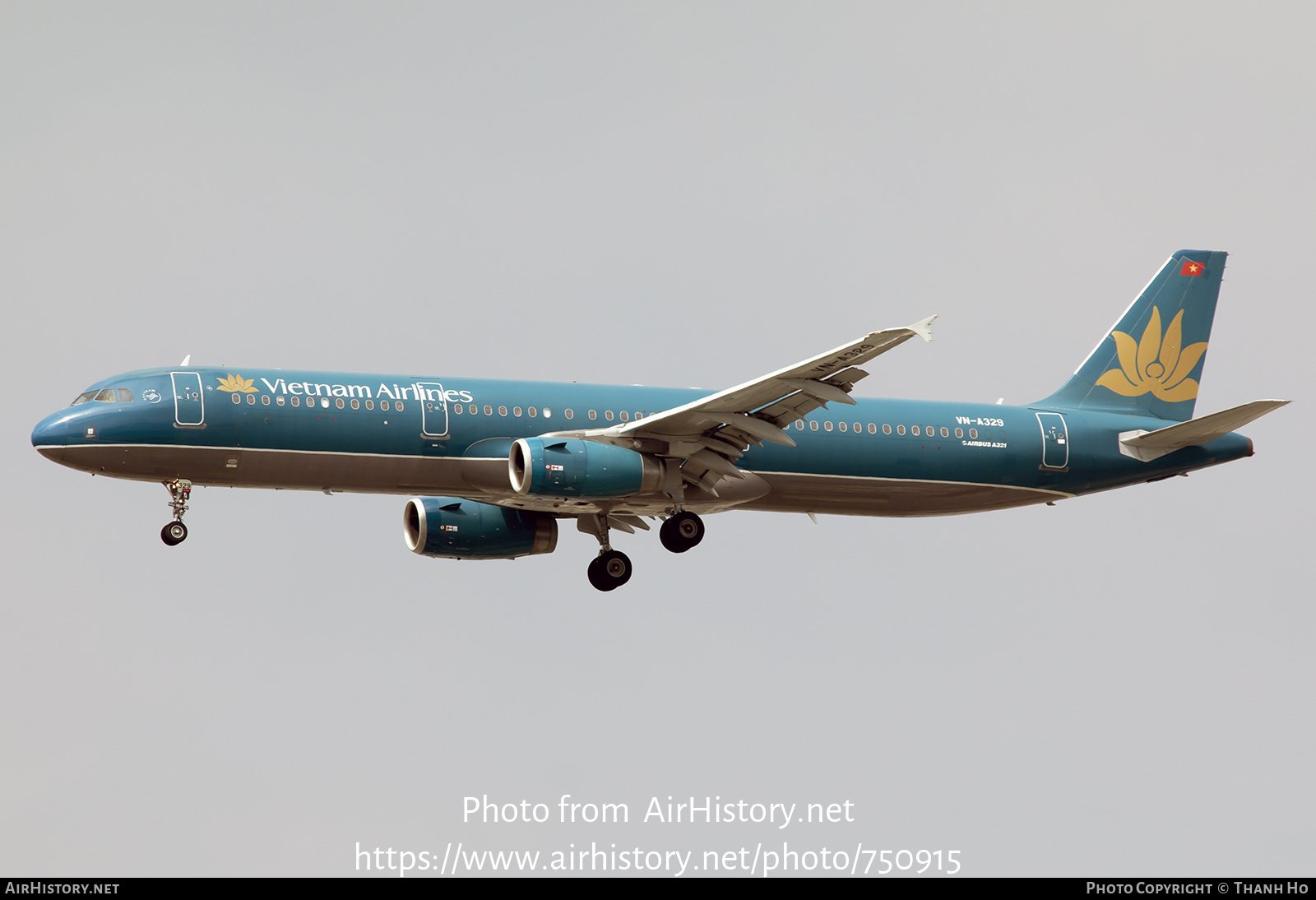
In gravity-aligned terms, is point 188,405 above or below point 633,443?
above

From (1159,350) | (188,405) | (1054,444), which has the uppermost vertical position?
(1159,350)

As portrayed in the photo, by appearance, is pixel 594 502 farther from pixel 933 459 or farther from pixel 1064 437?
pixel 1064 437

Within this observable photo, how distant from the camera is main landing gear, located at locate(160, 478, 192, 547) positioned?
38.1 meters

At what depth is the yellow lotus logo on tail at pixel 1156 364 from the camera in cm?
4678

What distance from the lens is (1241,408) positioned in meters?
40.9

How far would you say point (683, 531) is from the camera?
134 ft

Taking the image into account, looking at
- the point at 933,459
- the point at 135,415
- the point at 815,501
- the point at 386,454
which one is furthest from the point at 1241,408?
the point at 135,415

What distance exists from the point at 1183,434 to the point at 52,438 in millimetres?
28248

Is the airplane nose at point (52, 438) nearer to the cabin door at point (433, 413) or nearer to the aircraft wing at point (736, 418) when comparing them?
the cabin door at point (433, 413)

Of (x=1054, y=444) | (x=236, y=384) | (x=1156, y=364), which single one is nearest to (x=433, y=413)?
(x=236, y=384)

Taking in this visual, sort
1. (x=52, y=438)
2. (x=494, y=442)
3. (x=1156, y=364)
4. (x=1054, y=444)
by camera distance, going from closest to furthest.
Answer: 1. (x=52, y=438)
2. (x=494, y=442)
3. (x=1054, y=444)
4. (x=1156, y=364)

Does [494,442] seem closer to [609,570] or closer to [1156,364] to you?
[609,570]

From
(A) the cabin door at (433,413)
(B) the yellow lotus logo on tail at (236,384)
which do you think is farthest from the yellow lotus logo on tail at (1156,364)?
(B) the yellow lotus logo on tail at (236,384)

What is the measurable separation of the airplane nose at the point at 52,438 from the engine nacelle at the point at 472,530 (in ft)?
31.8
